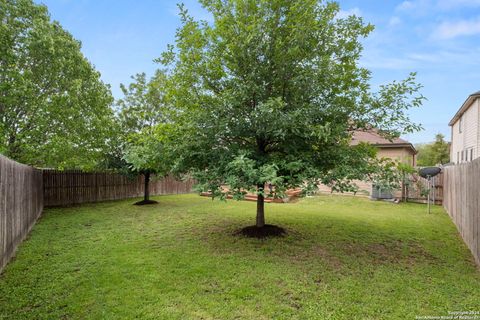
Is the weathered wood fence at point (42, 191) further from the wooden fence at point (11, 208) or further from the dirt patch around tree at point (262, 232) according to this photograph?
the dirt patch around tree at point (262, 232)

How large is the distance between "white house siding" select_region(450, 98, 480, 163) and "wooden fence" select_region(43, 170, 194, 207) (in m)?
13.3

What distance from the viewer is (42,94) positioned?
10.1m

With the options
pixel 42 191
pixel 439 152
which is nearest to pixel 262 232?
pixel 42 191

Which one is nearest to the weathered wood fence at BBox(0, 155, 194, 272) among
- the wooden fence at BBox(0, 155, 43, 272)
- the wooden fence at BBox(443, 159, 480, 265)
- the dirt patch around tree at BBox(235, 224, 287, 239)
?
the wooden fence at BBox(0, 155, 43, 272)

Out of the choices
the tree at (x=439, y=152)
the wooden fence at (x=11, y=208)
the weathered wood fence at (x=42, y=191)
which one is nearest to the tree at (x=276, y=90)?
the wooden fence at (x=11, y=208)

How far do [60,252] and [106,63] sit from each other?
10553 mm

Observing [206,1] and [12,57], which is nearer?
[206,1]

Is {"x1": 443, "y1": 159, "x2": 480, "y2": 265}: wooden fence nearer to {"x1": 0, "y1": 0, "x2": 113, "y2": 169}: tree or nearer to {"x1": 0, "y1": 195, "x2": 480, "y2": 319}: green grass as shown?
{"x1": 0, "y1": 195, "x2": 480, "y2": 319}: green grass

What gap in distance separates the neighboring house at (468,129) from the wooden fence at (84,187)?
13.3m

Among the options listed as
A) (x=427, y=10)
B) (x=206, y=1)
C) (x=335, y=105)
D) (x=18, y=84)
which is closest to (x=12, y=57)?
(x=18, y=84)

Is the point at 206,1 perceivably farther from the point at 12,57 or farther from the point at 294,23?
the point at 12,57

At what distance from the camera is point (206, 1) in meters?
6.03

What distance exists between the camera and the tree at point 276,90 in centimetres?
518

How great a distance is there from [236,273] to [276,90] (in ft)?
11.9
